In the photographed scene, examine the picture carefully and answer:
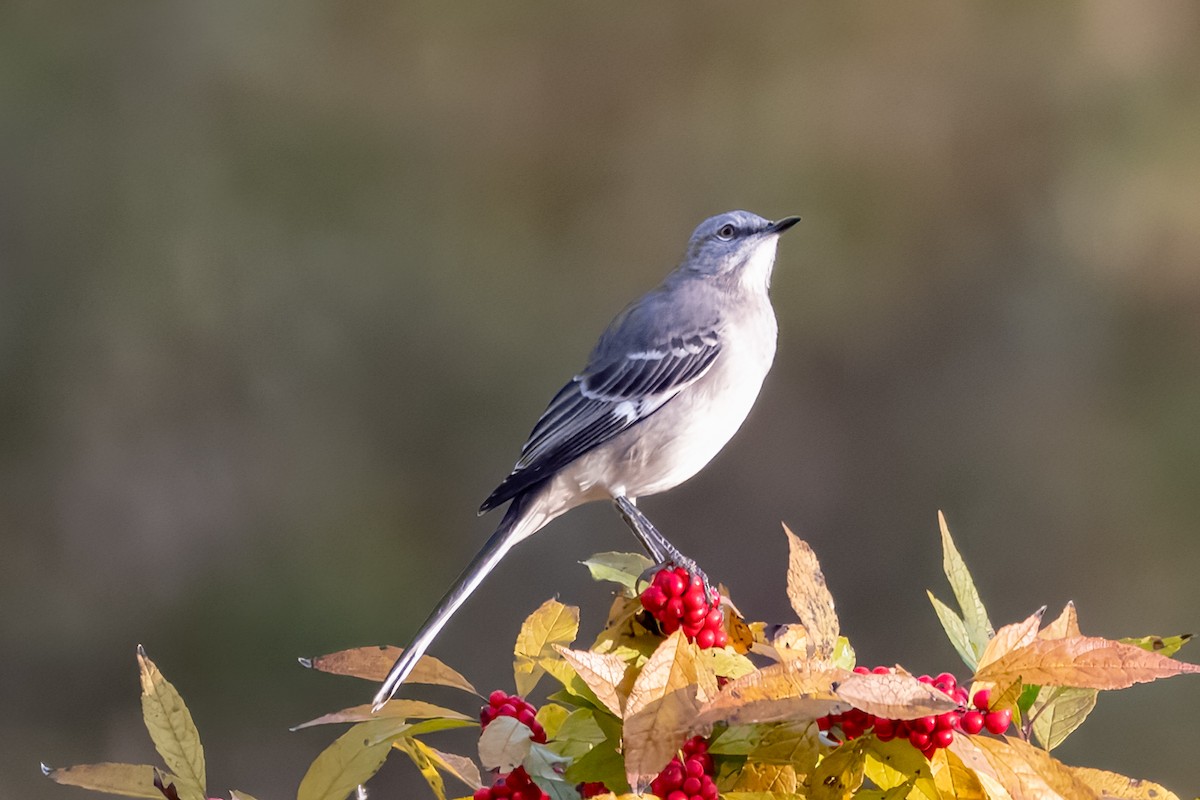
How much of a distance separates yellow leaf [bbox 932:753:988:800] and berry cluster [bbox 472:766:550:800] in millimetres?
433

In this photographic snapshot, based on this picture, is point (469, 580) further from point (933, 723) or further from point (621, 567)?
point (933, 723)

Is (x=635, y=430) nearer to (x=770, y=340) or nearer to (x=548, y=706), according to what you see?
(x=770, y=340)

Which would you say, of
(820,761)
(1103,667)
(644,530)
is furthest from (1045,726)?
(644,530)

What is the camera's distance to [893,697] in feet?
3.95

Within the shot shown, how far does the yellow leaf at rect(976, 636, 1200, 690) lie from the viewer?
1.30m

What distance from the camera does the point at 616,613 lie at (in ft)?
5.56

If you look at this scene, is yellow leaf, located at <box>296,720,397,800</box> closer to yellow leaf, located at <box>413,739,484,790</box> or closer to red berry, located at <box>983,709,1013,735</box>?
yellow leaf, located at <box>413,739,484,790</box>

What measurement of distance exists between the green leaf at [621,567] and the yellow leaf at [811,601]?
10.8 inches

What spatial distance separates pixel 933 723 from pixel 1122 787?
25cm

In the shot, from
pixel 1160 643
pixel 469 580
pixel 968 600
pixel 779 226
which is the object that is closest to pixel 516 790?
pixel 968 600

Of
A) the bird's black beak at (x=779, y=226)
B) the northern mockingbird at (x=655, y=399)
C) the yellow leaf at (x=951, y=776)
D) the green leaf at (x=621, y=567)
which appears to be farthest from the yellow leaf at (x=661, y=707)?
the bird's black beak at (x=779, y=226)

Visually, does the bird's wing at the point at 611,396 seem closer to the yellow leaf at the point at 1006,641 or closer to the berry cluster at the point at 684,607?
the berry cluster at the point at 684,607

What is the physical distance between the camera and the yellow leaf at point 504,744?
135 centimetres

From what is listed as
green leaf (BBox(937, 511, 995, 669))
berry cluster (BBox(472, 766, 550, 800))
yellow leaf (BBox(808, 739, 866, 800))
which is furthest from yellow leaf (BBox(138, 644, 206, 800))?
green leaf (BBox(937, 511, 995, 669))
